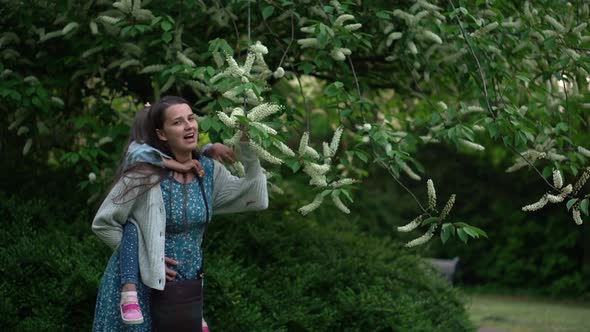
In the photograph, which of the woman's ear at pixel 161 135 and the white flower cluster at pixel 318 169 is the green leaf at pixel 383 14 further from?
the woman's ear at pixel 161 135

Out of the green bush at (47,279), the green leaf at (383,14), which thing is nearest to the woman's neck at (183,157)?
the green bush at (47,279)

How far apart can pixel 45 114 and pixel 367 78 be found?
2242mm

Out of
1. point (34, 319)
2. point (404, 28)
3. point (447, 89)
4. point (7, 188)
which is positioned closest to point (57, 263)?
point (34, 319)

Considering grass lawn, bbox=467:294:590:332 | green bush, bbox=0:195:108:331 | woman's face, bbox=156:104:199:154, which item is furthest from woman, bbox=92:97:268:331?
grass lawn, bbox=467:294:590:332

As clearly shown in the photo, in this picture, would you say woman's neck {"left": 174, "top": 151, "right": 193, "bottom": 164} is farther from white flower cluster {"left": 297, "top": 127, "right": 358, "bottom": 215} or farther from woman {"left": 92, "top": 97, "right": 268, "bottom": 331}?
white flower cluster {"left": 297, "top": 127, "right": 358, "bottom": 215}

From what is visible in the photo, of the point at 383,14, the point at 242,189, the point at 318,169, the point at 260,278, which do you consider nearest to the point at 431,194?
the point at 318,169

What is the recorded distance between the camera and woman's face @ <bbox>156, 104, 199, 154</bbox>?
150 inches

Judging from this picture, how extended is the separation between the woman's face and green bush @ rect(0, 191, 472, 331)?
179 cm

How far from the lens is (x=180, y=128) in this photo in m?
3.82

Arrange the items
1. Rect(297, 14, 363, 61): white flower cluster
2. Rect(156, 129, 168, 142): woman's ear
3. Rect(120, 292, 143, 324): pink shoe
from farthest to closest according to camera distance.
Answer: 1. Rect(297, 14, 363, 61): white flower cluster
2. Rect(156, 129, 168, 142): woman's ear
3. Rect(120, 292, 143, 324): pink shoe

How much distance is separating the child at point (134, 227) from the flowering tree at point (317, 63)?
0.51 m

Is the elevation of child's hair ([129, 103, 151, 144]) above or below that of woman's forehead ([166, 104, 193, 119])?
below

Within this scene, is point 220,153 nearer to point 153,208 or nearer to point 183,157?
point 183,157

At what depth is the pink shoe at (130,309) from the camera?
144 inches
